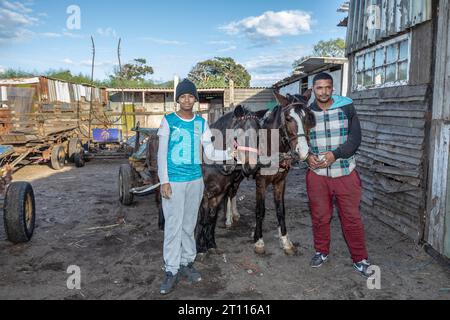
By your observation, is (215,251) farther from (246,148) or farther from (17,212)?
(17,212)

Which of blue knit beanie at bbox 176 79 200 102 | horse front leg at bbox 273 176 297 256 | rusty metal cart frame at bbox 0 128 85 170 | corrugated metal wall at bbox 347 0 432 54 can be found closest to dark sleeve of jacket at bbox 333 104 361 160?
horse front leg at bbox 273 176 297 256

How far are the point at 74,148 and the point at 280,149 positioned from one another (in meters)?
10.1

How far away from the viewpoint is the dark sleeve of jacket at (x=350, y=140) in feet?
12.0

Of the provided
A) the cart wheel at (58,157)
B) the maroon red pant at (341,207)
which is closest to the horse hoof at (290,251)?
the maroon red pant at (341,207)

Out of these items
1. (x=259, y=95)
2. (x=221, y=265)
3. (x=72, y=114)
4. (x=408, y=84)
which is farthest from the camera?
(x=259, y=95)

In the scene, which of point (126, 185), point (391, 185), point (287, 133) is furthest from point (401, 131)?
point (126, 185)

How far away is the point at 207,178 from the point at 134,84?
27411mm

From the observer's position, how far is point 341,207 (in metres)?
3.90

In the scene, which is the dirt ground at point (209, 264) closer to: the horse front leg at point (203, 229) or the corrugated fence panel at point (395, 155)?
the horse front leg at point (203, 229)

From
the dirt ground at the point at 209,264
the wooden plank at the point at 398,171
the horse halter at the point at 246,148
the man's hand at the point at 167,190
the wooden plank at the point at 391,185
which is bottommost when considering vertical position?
the dirt ground at the point at 209,264
